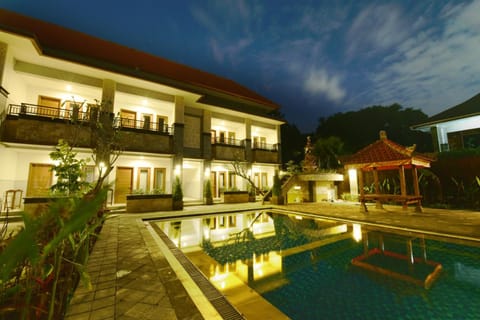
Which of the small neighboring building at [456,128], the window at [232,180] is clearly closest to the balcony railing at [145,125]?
the window at [232,180]

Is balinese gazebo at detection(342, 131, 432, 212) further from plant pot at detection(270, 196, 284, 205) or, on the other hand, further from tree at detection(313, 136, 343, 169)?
tree at detection(313, 136, 343, 169)

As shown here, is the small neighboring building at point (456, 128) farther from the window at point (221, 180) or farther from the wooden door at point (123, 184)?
the wooden door at point (123, 184)

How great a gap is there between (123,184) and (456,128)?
82.8ft

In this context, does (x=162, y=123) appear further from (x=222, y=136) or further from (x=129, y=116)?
(x=222, y=136)

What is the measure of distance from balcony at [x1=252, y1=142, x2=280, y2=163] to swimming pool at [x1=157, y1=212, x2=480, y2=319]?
36.6ft

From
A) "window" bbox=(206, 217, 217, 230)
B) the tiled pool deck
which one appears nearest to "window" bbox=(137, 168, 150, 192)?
"window" bbox=(206, 217, 217, 230)

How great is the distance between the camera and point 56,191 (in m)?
8.89

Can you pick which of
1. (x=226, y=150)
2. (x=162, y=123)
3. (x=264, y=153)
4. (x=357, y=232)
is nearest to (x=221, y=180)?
(x=226, y=150)

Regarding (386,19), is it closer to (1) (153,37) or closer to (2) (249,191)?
(2) (249,191)

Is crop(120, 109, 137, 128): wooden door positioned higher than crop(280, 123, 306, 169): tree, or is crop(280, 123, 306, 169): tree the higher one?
crop(280, 123, 306, 169): tree

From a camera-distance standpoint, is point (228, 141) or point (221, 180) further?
point (228, 141)

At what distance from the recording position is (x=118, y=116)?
481 inches

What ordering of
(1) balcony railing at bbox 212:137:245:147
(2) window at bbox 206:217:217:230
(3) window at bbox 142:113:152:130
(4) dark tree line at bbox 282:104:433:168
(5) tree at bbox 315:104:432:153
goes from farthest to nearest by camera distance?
(5) tree at bbox 315:104:432:153
(4) dark tree line at bbox 282:104:433:168
(1) balcony railing at bbox 212:137:245:147
(3) window at bbox 142:113:152:130
(2) window at bbox 206:217:217:230

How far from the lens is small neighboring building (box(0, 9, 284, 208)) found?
9.88 meters
